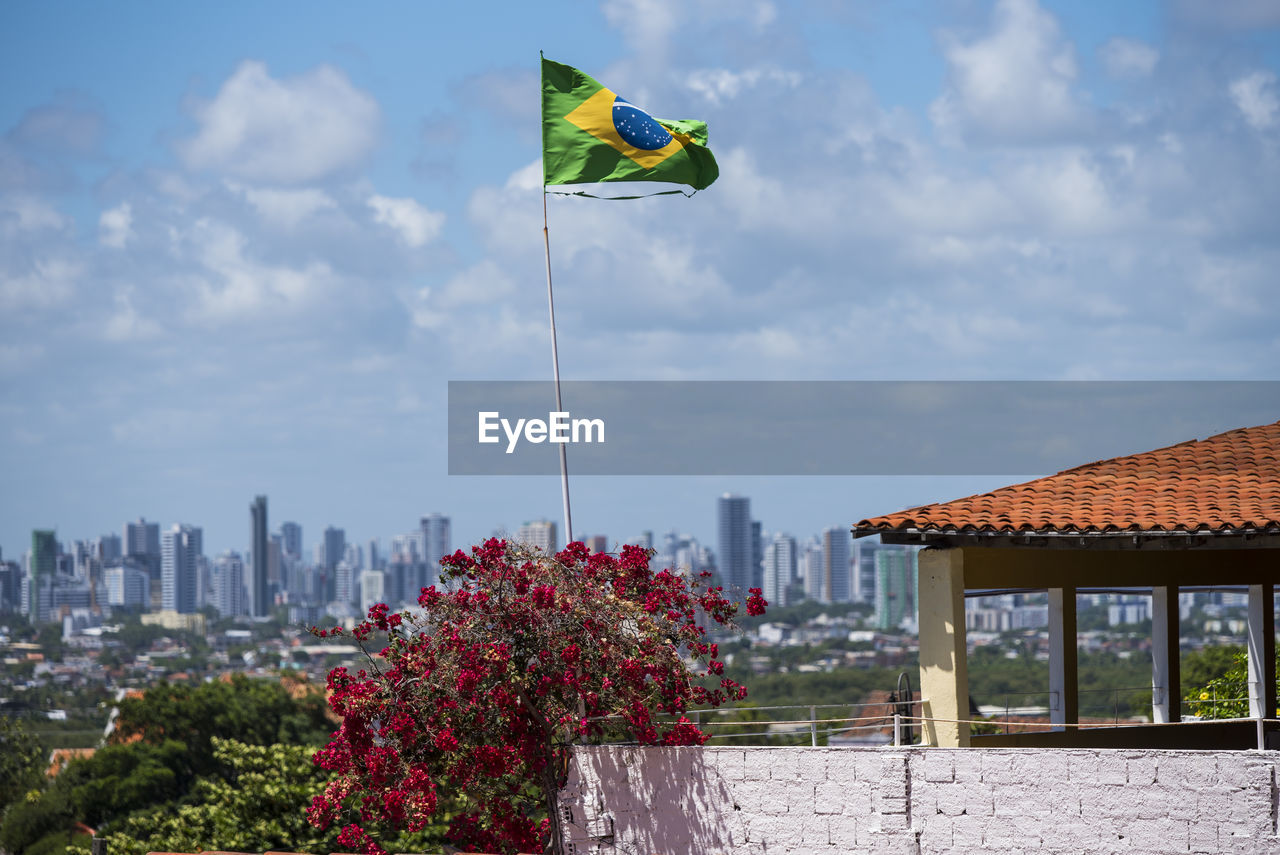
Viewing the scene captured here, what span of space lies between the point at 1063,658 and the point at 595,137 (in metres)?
7.55

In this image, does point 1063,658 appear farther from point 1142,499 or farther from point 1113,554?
point 1142,499

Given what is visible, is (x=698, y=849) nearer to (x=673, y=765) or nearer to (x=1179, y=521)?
(x=673, y=765)

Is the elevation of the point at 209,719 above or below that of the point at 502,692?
below

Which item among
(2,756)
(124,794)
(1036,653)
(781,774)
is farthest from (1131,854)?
(1036,653)

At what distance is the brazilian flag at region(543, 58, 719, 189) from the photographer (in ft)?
49.2

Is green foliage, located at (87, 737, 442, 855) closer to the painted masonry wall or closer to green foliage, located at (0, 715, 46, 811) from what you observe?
the painted masonry wall

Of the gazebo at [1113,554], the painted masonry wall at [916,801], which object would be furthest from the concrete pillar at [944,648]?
the painted masonry wall at [916,801]

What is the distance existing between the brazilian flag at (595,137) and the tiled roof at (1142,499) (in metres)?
4.70

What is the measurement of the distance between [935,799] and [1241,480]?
5127 millimetres

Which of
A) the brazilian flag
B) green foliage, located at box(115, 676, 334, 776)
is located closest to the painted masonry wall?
the brazilian flag

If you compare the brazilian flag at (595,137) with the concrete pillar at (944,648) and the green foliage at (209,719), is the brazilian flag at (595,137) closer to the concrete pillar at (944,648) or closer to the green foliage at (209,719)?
the concrete pillar at (944,648)

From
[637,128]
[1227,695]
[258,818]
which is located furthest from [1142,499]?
[258,818]

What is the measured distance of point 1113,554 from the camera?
49.2ft

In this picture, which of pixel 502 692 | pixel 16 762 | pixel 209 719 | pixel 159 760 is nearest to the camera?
pixel 502 692
